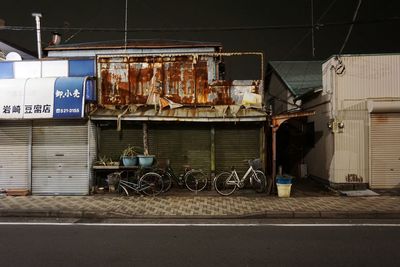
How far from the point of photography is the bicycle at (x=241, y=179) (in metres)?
14.7

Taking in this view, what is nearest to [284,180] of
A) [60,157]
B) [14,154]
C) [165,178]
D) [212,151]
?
[212,151]

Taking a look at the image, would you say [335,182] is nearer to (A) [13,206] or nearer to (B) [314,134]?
(B) [314,134]

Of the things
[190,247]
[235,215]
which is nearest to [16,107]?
[235,215]

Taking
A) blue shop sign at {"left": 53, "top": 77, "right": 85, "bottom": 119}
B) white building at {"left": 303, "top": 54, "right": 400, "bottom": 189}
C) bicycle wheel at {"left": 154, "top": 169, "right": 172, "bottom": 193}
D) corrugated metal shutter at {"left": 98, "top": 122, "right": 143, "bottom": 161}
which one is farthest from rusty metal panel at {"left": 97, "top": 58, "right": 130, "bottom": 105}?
white building at {"left": 303, "top": 54, "right": 400, "bottom": 189}

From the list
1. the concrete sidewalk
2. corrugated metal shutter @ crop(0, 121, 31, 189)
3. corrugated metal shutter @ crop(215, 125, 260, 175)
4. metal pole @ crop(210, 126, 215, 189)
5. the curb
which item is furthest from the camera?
corrugated metal shutter @ crop(215, 125, 260, 175)

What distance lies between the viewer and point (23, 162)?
1529cm

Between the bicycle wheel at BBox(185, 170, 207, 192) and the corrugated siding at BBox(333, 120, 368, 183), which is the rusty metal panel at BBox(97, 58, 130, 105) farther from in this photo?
→ the corrugated siding at BBox(333, 120, 368, 183)

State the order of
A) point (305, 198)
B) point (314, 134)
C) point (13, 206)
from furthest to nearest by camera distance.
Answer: point (314, 134) → point (305, 198) → point (13, 206)

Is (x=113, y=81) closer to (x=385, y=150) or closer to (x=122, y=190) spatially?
(x=122, y=190)

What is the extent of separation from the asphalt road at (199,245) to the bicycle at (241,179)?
14.9 ft

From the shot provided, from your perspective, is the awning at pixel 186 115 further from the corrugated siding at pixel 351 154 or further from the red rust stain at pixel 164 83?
the corrugated siding at pixel 351 154

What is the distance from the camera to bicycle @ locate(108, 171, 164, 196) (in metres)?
14.5

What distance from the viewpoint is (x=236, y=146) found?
15.6 m

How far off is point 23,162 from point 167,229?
26.5ft
